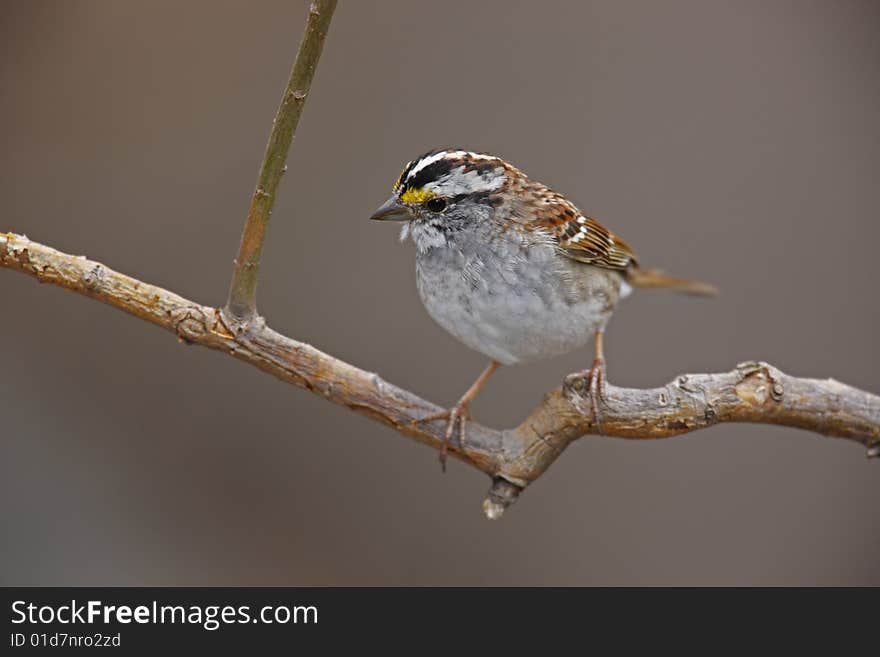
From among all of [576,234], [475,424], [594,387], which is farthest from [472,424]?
[576,234]

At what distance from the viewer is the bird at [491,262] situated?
335 centimetres

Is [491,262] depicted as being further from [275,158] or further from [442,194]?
[275,158]

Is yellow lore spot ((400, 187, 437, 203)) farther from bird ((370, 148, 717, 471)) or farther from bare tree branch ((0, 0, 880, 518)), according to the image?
bare tree branch ((0, 0, 880, 518))

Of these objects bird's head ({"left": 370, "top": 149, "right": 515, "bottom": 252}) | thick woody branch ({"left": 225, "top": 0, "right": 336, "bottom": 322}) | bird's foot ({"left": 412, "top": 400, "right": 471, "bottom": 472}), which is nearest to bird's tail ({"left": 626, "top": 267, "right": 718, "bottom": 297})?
bird's head ({"left": 370, "top": 149, "right": 515, "bottom": 252})

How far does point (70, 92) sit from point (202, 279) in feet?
4.56

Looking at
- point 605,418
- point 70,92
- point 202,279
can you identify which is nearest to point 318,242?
point 202,279

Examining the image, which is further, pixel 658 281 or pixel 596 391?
pixel 658 281

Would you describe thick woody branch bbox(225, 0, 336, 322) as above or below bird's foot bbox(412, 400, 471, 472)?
above

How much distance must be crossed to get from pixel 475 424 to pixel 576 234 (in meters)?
0.85

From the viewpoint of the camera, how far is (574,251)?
11.9ft

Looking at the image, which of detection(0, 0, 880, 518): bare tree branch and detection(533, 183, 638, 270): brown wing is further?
detection(533, 183, 638, 270): brown wing

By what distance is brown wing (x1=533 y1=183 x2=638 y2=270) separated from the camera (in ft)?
11.8

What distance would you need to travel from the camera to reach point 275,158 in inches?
116

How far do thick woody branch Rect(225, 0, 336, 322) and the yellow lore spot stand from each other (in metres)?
0.50
